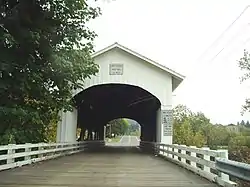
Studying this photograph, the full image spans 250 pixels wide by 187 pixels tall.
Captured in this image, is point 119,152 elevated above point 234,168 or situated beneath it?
situated beneath

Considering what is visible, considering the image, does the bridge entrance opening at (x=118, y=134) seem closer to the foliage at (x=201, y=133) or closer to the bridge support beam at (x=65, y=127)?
the foliage at (x=201, y=133)

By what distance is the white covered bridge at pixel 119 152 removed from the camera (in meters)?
9.34

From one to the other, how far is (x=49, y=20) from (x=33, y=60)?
1323mm

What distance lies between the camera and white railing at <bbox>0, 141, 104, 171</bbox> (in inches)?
471

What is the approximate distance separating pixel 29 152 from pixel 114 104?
22686 millimetres

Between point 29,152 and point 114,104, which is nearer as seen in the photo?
point 29,152

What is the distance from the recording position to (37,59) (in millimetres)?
13203

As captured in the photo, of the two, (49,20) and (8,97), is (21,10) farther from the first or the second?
(8,97)

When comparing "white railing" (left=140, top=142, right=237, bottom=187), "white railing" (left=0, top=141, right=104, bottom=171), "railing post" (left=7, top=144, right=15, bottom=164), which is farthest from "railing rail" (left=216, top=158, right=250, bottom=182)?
"railing post" (left=7, top=144, right=15, bottom=164)

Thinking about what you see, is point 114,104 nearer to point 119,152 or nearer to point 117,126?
point 119,152

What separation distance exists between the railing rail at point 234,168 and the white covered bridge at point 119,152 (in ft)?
0.06

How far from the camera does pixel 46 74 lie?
13.7 m

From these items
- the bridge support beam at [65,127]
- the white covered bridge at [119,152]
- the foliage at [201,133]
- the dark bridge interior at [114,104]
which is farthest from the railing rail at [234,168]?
the foliage at [201,133]

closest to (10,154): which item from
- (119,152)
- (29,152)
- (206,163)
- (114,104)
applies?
(29,152)
